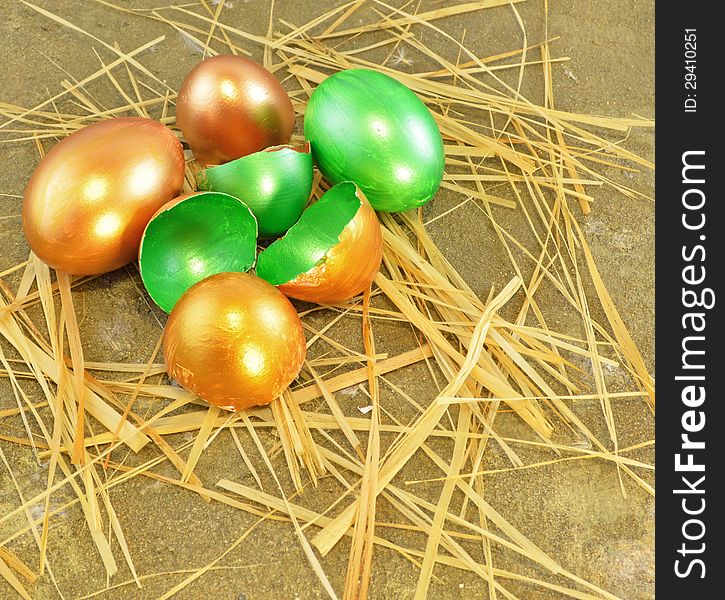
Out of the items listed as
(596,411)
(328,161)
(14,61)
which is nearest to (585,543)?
(596,411)

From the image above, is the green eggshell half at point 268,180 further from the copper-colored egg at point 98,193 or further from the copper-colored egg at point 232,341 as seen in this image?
the copper-colored egg at point 232,341

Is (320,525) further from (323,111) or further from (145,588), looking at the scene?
(323,111)

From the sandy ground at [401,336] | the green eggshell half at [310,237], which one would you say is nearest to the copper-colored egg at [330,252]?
the green eggshell half at [310,237]

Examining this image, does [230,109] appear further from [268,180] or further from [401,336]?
[401,336]

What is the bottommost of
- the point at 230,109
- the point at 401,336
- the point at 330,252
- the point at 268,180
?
the point at 401,336

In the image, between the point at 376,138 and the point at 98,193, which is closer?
the point at 98,193

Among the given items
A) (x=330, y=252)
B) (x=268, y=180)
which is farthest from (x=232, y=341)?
(x=268, y=180)

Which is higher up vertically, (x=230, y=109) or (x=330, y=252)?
(x=230, y=109)
